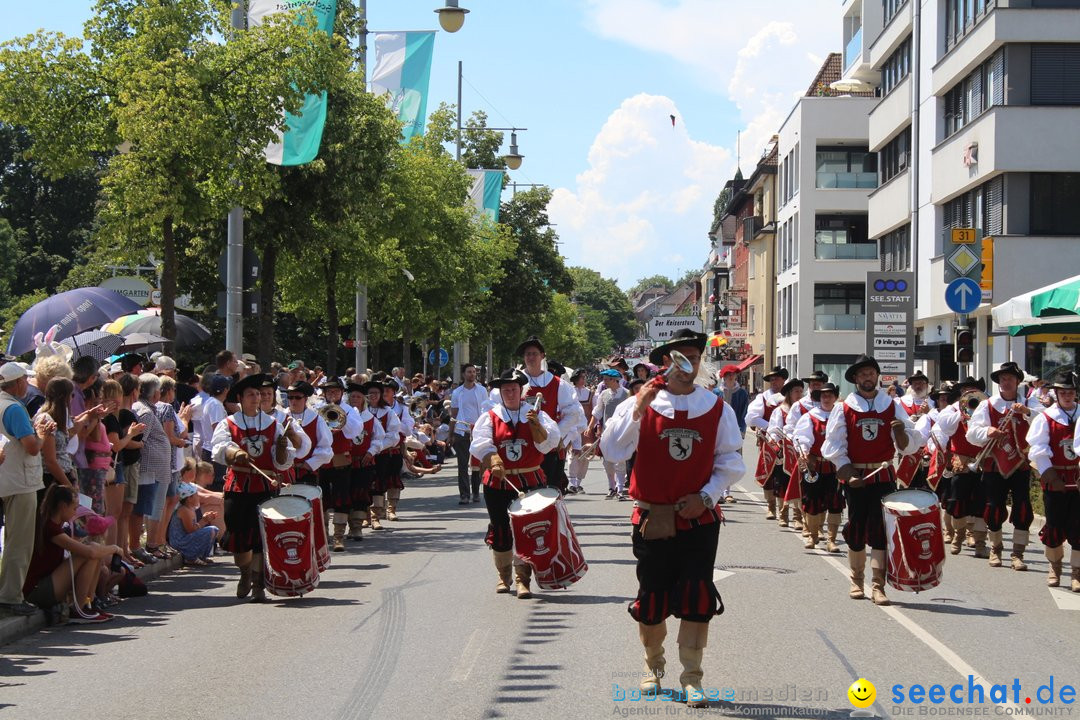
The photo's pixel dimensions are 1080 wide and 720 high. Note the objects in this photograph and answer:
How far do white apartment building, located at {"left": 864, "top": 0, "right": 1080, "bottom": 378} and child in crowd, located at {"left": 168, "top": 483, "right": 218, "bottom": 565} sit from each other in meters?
19.7

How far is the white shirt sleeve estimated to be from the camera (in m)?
12.1

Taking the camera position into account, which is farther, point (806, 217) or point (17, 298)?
Answer: point (17, 298)

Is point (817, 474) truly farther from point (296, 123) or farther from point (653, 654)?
point (296, 123)

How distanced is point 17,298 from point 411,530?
64.1m

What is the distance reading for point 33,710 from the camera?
7469 mm

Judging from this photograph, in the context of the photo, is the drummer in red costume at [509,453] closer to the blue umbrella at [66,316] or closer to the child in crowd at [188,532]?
the child in crowd at [188,532]

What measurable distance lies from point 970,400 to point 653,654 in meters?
8.75

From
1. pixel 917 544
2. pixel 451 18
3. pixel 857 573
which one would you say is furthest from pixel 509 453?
pixel 451 18

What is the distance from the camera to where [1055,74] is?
32.0 m

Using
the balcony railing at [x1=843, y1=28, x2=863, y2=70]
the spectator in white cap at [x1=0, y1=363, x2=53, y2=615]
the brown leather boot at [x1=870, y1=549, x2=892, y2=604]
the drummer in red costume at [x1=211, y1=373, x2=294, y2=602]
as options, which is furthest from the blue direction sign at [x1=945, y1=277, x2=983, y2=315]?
the balcony railing at [x1=843, y1=28, x2=863, y2=70]

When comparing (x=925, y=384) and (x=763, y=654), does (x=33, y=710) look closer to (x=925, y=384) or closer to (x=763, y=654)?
(x=763, y=654)

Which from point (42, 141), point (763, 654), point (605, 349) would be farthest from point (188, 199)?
point (605, 349)

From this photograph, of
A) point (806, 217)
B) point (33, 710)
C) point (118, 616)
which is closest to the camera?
point (33, 710)

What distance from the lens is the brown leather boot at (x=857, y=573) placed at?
37.0 feet
